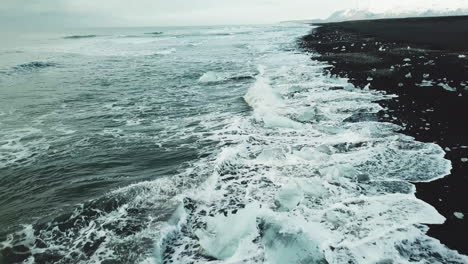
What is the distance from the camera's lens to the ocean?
15.8 feet

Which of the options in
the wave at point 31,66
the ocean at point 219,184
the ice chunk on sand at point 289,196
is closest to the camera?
the ocean at point 219,184

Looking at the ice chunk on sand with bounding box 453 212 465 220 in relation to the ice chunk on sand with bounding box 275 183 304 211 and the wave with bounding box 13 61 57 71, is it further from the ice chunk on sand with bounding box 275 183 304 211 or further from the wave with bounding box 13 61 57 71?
the wave with bounding box 13 61 57 71

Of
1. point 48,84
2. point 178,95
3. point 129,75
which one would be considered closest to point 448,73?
point 178,95

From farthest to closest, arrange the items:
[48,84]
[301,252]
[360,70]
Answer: [48,84] < [360,70] < [301,252]

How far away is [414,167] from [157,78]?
16760 millimetres

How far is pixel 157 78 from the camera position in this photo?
821 inches

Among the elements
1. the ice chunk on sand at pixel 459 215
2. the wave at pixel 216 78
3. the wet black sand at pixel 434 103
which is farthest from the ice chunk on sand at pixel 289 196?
the wave at pixel 216 78

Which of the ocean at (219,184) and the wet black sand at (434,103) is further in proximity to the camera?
the wet black sand at (434,103)

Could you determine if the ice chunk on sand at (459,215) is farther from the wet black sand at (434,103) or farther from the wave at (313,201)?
the wave at (313,201)

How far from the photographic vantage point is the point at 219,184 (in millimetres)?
6676

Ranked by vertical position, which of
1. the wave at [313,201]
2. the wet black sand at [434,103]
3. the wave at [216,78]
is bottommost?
the wave at [216,78]

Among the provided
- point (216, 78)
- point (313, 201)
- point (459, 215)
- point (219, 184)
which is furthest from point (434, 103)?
point (216, 78)

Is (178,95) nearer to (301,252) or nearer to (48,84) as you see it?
(48,84)

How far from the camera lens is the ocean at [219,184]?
190 inches
